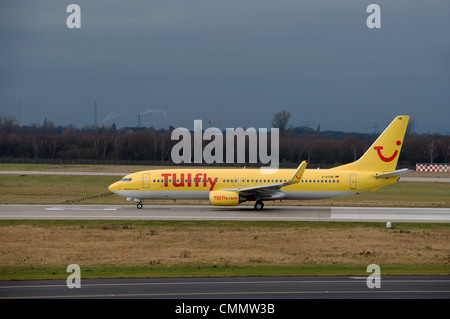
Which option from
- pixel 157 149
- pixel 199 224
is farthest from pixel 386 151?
pixel 157 149

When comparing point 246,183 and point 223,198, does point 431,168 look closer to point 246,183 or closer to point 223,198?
point 246,183

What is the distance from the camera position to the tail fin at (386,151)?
52219mm

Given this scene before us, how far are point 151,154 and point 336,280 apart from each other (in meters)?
112

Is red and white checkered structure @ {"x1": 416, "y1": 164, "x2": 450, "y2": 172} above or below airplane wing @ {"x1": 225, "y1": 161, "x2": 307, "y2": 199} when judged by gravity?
above

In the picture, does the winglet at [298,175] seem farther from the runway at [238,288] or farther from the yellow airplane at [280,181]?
the runway at [238,288]

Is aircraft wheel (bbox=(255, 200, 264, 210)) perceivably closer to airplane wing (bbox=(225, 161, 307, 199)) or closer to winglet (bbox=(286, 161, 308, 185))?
airplane wing (bbox=(225, 161, 307, 199))

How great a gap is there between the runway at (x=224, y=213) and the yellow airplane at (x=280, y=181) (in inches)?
56.9

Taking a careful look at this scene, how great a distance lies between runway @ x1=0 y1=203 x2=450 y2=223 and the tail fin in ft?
12.5

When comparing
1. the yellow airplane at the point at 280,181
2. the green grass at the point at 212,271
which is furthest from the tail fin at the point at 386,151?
the green grass at the point at 212,271

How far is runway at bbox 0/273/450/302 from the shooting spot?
2195cm

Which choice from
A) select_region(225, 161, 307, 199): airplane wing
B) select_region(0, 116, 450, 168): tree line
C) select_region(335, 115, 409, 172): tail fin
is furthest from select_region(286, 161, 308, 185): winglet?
select_region(0, 116, 450, 168): tree line

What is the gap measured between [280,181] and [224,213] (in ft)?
18.6

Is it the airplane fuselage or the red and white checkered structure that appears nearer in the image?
the airplane fuselage
